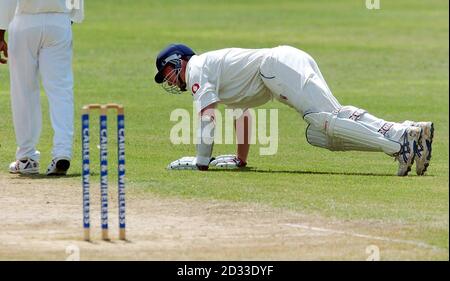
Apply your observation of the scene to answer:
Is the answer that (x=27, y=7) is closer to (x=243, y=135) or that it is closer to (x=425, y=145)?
(x=243, y=135)

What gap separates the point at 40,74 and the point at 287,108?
27.3 feet

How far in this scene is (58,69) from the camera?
49.6 ft

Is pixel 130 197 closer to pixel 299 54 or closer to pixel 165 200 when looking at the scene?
pixel 165 200

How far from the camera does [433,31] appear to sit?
125 feet

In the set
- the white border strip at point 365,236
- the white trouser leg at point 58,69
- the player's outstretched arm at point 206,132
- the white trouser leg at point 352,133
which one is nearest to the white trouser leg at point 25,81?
the white trouser leg at point 58,69

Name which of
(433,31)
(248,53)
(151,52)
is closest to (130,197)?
(248,53)

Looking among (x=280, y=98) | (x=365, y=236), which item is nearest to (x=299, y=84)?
(x=280, y=98)

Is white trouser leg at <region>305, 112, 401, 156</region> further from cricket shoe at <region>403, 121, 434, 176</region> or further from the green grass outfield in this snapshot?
the green grass outfield

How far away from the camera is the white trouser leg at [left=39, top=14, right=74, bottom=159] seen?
49.3ft

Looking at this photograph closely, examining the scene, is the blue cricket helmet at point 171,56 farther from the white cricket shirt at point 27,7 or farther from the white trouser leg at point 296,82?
the white cricket shirt at point 27,7

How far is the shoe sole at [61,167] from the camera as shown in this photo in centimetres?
1481

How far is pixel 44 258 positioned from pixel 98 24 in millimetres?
29120

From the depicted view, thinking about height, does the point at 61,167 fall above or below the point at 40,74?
below

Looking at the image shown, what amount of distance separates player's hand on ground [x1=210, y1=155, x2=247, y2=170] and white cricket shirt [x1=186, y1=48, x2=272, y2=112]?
0.63 meters
